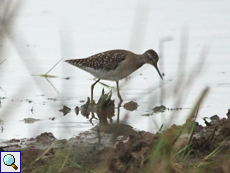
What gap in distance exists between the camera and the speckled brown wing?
10297 mm

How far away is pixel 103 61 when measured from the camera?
10.4 meters

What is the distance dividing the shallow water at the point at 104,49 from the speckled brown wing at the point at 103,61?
272 millimetres

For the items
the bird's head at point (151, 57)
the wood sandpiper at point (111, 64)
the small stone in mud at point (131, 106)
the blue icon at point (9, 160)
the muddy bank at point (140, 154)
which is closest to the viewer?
the muddy bank at point (140, 154)

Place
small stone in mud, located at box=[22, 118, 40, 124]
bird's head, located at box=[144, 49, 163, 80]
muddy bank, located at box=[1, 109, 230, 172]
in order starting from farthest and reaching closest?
bird's head, located at box=[144, 49, 163, 80]
small stone in mud, located at box=[22, 118, 40, 124]
muddy bank, located at box=[1, 109, 230, 172]

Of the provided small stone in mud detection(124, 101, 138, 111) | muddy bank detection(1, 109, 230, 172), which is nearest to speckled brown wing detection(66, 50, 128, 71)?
small stone in mud detection(124, 101, 138, 111)

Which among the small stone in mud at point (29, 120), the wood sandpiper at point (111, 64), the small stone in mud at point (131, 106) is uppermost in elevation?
the wood sandpiper at point (111, 64)

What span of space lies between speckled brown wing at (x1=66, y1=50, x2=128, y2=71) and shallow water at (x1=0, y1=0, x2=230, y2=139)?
27cm

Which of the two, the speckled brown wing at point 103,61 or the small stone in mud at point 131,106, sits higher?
the speckled brown wing at point 103,61

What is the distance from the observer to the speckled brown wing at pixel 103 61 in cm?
1030

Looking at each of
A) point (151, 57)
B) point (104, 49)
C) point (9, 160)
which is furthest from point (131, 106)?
point (9, 160)

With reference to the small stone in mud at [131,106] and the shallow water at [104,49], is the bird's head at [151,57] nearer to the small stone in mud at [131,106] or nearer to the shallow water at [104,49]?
the shallow water at [104,49]

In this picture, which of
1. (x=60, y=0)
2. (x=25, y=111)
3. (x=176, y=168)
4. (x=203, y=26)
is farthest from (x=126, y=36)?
(x=176, y=168)

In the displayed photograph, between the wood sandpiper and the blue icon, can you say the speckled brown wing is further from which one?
the blue icon

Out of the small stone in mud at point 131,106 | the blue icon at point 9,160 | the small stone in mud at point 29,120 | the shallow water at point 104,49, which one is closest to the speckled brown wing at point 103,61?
the shallow water at point 104,49
